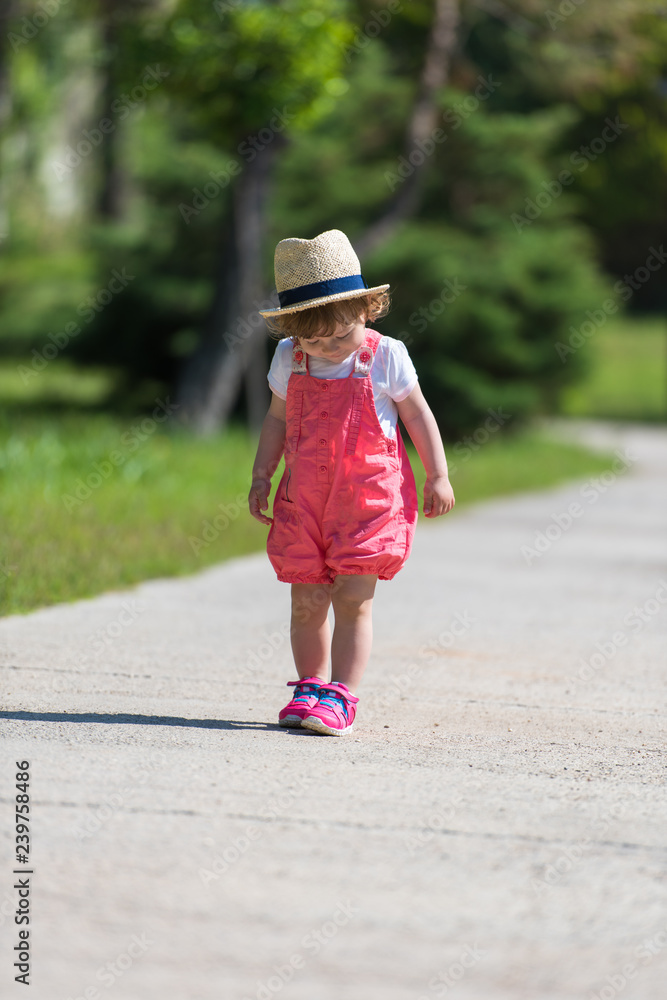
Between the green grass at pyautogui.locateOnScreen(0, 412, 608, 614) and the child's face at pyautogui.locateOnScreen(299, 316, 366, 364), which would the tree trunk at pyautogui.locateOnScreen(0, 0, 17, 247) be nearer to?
the green grass at pyautogui.locateOnScreen(0, 412, 608, 614)

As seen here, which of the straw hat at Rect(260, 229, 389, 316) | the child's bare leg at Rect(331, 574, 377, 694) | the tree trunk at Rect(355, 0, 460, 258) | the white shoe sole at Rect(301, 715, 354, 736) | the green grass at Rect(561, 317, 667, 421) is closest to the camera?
the white shoe sole at Rect(301, 715, 354, 736)

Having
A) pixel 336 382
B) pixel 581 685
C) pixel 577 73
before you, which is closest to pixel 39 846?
pixel 336 382

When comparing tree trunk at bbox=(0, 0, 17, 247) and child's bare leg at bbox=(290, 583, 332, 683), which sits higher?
tree trunk at bbox=(0, 0, 17, 247)

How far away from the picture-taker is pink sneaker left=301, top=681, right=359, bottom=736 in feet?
13.2

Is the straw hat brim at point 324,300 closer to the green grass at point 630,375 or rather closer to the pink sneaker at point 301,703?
the pink sneaker at point 301,703

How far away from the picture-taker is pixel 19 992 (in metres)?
2.32

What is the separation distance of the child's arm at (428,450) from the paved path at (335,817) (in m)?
0.74

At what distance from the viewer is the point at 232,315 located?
1446 cm

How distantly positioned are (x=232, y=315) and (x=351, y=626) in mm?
10519

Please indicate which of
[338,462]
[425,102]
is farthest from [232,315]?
[338,462]

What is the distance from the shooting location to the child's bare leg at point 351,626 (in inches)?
167

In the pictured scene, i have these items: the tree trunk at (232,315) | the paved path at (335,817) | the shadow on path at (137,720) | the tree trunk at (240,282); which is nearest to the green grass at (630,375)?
the tree trunk at (240,282)

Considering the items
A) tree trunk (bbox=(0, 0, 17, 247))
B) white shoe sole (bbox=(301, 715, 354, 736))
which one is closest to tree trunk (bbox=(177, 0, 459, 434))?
tree trunk (bbox=(0, 0, 17, 247))

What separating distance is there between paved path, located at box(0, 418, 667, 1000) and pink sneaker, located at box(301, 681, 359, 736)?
0.05 metres
